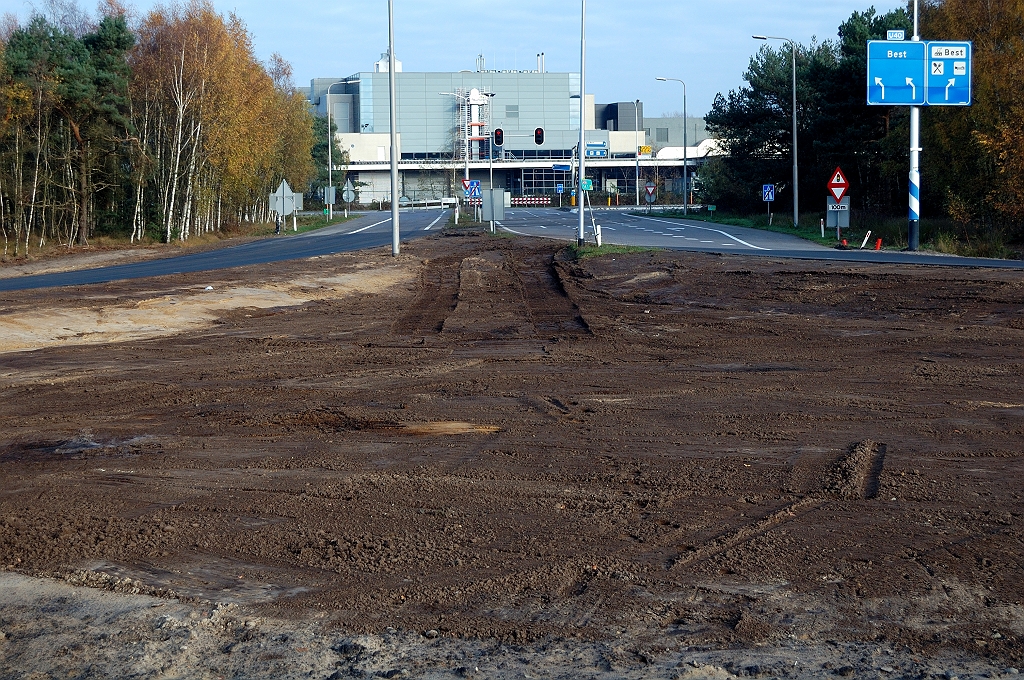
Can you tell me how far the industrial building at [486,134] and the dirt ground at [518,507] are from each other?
12820cm

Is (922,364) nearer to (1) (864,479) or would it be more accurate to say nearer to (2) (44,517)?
(1) (864,479)

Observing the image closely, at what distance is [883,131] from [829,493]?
169ft

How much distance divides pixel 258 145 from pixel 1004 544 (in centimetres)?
5554

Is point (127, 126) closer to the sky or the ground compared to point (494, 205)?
closer to the sky

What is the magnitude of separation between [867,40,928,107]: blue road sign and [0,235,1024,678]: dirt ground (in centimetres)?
1727

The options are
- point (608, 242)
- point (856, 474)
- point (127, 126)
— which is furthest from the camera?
point (127, 126)

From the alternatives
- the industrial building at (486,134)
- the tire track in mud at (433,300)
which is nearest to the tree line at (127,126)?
the tire track in mud at (433,300)

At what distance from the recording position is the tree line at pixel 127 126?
4381cm

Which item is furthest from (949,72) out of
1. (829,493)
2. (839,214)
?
(829,493)

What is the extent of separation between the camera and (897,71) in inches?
1211

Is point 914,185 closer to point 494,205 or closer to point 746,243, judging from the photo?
point 746,243

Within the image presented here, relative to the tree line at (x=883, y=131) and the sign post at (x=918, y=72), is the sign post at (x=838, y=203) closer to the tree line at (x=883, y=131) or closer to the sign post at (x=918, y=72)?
the tree line at (x=883, y=131)

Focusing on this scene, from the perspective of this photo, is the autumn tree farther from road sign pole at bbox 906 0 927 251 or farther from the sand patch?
the sand patch

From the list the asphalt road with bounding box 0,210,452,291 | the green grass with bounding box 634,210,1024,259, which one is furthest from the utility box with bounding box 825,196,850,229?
the asphalt road with bounding box 0,210,452,291
